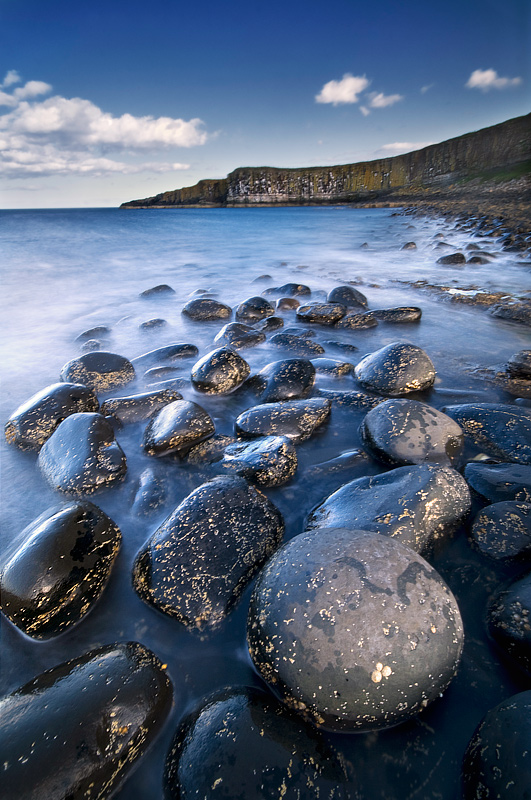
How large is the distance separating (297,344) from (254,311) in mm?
1541

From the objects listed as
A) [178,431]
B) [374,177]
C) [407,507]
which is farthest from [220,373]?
[374,177]

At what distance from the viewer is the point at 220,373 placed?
3590 mm

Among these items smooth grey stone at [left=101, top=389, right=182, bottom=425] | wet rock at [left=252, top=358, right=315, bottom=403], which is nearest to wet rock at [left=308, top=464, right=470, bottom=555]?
wet rock at [left=252, top=358, right=315, bottom=403]

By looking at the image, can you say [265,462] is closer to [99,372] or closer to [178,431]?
[178,431]

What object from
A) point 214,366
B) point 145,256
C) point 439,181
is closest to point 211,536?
point 214,366

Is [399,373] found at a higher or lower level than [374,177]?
lower

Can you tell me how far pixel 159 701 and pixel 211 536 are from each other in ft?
2.05

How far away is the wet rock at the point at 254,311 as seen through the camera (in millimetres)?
5852

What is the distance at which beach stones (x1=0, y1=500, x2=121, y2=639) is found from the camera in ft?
5.15

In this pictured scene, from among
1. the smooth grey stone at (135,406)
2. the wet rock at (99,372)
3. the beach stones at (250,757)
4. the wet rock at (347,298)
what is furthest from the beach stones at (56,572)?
the wet rock at (347,298)

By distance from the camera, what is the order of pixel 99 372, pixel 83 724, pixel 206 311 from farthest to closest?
pixel 206 311 → pixel 99 372 → pixel 83 724

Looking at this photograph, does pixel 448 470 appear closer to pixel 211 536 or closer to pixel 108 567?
pixel 211 536

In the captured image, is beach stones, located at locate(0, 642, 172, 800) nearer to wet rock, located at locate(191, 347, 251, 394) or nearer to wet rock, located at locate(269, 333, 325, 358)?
wet rock, located at locate(191, 347, 251, 394)

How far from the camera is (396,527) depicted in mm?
1759
